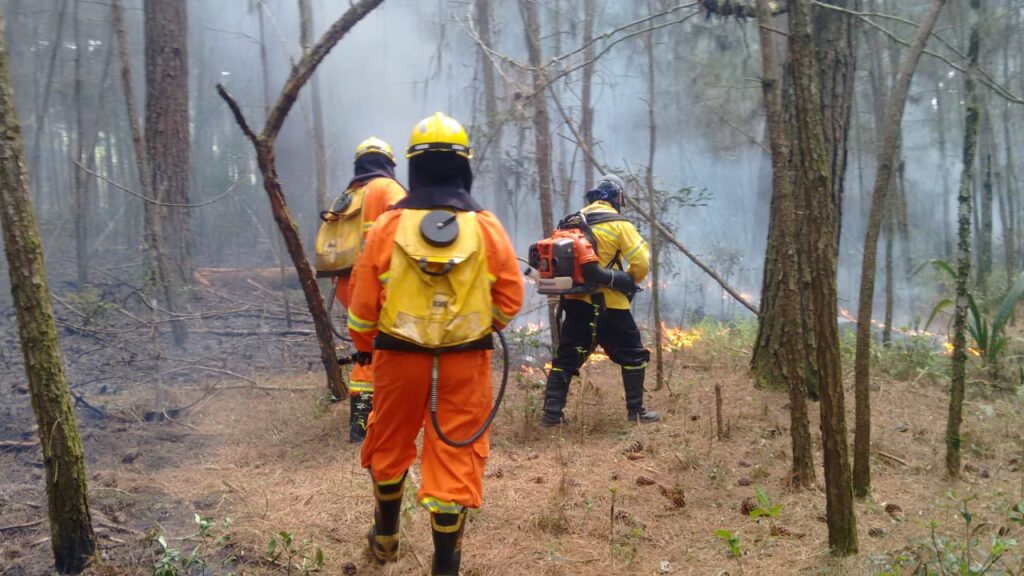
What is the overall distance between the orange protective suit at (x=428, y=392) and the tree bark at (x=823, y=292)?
4.43 feet

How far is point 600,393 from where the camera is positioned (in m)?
6.22

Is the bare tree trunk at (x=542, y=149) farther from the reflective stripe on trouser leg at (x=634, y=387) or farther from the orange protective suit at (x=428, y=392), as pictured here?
the orange protective suit at (x=428, y=392)

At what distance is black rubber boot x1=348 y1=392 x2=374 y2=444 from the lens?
462cm

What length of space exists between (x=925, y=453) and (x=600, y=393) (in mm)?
2673

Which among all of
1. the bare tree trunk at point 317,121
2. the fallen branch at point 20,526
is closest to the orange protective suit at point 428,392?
the fallen branch at point 20,526

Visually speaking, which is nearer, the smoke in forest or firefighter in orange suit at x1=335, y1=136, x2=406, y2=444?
firefighter in orange suit at x1=335, y1=136, x2=406, y2=444

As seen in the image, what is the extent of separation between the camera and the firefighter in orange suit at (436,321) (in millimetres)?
2645

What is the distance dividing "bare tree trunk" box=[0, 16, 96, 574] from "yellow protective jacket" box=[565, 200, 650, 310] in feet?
11.7

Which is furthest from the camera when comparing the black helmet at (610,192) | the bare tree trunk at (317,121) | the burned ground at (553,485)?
the bare tree trunk at (317,121)

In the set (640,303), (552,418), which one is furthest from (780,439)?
(640,303)

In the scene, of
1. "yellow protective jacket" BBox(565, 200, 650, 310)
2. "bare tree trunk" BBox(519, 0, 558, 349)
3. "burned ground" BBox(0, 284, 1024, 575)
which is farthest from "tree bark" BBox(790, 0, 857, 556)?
"bare tree trunk" BBox(519, 0, 558, 349)

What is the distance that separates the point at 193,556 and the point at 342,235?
2535mm

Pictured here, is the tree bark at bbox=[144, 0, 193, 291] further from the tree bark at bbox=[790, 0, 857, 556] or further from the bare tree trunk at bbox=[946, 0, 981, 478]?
the bare tree trunk at bbox=[946, 0, 981, 478]

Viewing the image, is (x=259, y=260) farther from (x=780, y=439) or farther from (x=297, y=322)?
(x=780, y=439)
